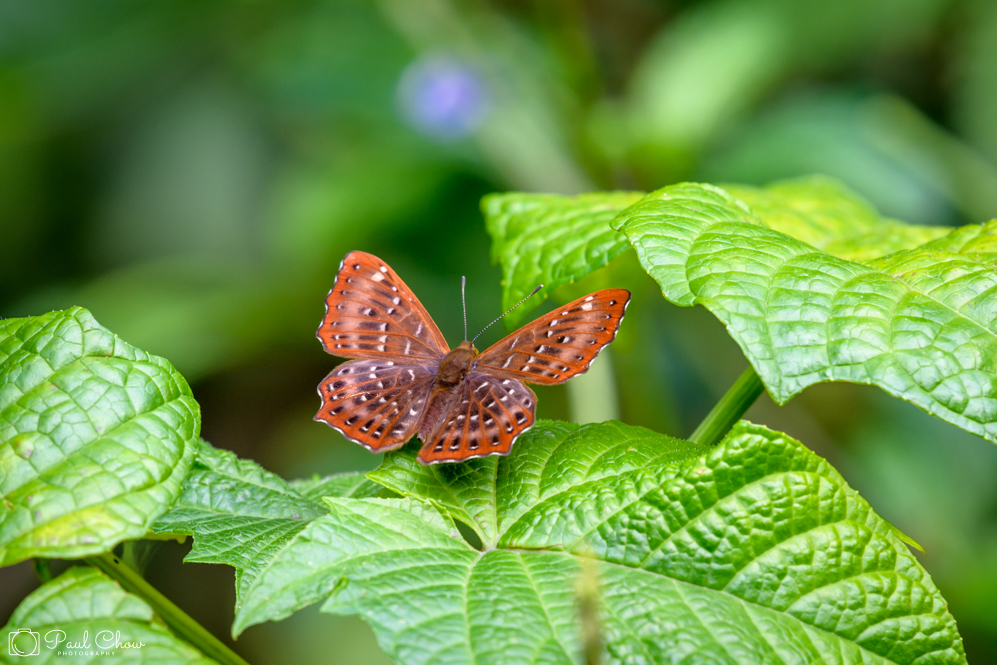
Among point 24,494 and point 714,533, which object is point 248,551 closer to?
point 24,494

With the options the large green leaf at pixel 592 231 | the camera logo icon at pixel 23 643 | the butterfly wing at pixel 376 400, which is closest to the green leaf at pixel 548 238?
the large green leaf at pixel 592 231

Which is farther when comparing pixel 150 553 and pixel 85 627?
pixel 150 553

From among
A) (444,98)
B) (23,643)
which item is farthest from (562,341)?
(444,98)

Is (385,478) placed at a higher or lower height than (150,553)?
higher

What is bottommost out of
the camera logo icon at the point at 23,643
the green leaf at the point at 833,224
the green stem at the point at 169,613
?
the green stem at the point at 169,613

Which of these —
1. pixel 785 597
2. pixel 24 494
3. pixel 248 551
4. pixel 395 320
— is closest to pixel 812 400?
pixel 395 320

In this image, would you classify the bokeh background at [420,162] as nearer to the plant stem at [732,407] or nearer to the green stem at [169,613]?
the plant stem at [732,407]

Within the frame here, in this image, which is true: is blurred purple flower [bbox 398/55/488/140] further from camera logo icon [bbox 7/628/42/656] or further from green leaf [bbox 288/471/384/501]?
camera logo icon [bbox 7/628/42/656]
